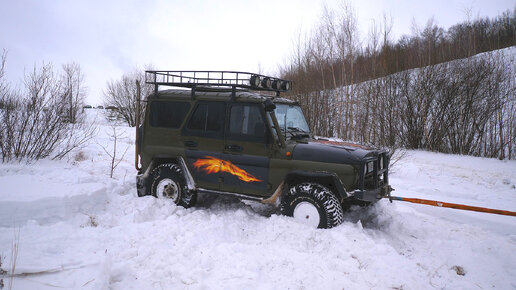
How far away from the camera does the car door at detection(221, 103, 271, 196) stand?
15.8 ft

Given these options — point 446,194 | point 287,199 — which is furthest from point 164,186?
point 446,194

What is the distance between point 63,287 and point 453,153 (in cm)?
1597

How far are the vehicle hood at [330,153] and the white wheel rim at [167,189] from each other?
88.2 inches

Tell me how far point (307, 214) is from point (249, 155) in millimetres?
1247

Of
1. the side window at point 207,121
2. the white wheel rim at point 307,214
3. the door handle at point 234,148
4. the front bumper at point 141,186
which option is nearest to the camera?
the white wheel rim at point 307,214

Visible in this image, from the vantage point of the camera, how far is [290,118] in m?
5.36

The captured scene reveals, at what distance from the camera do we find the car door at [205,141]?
515 centimetres

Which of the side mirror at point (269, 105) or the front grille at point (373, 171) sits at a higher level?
the side mirror at point (269, 105)

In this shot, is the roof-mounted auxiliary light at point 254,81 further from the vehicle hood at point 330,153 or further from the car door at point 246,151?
the vehicle hood at point 330,153

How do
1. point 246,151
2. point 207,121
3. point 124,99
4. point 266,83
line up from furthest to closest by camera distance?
point 124,99, point 266,83, point 207,121, point 246,151

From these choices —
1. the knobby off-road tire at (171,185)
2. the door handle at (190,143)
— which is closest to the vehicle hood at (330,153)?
the door handle at (190,143)

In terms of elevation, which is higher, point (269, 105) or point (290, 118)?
point (269, 105)

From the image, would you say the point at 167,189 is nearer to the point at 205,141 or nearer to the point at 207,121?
the point at 205,141

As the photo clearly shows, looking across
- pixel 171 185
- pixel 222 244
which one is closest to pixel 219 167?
pixel 171 185
